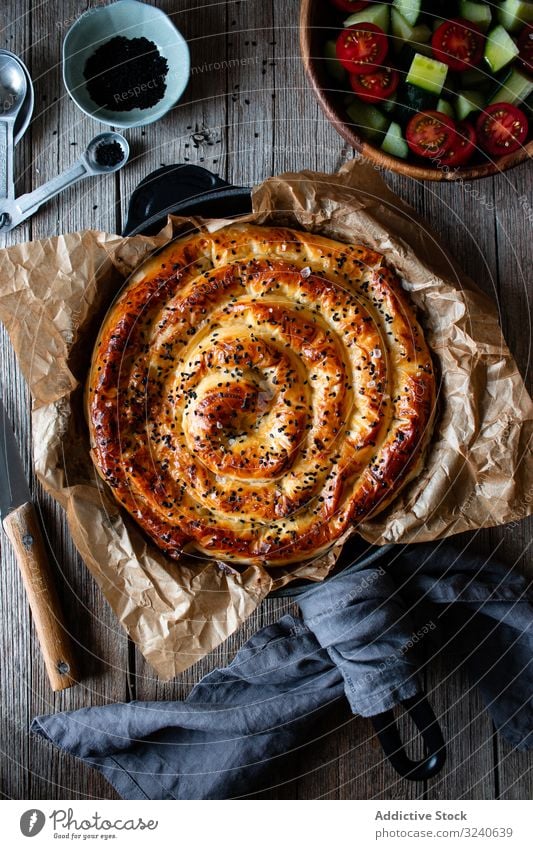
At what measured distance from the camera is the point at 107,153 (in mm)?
3381

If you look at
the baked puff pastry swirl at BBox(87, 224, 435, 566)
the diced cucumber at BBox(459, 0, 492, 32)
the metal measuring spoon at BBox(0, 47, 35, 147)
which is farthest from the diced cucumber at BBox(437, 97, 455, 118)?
the metal measuring spoon at BBox(0, 47, 35, 147)

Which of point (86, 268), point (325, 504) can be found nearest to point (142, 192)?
point (86, 268)

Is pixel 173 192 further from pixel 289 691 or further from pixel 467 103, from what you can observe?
pixel 289 691

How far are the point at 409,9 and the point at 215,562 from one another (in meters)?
2.37

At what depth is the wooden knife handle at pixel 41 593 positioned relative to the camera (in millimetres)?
3285

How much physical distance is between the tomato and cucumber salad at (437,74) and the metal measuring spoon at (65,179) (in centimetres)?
99

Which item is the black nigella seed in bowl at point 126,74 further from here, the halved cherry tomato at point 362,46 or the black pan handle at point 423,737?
→ the black pan handle at point 423,737

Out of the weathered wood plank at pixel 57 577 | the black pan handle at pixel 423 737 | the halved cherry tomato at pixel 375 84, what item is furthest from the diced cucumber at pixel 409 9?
the black pan handle at pixel 423 737

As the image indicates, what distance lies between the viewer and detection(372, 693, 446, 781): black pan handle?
2988 millimetres

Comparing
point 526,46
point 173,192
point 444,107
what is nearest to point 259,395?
point 173,192

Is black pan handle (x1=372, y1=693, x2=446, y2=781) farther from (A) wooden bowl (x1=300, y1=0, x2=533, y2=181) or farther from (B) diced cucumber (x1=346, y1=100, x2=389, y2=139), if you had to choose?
(B) diced cucumber (x1=346, y1=100, x2=389, y2=139)

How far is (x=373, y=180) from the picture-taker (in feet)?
9.72

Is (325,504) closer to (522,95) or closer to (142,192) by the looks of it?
(142,192)
